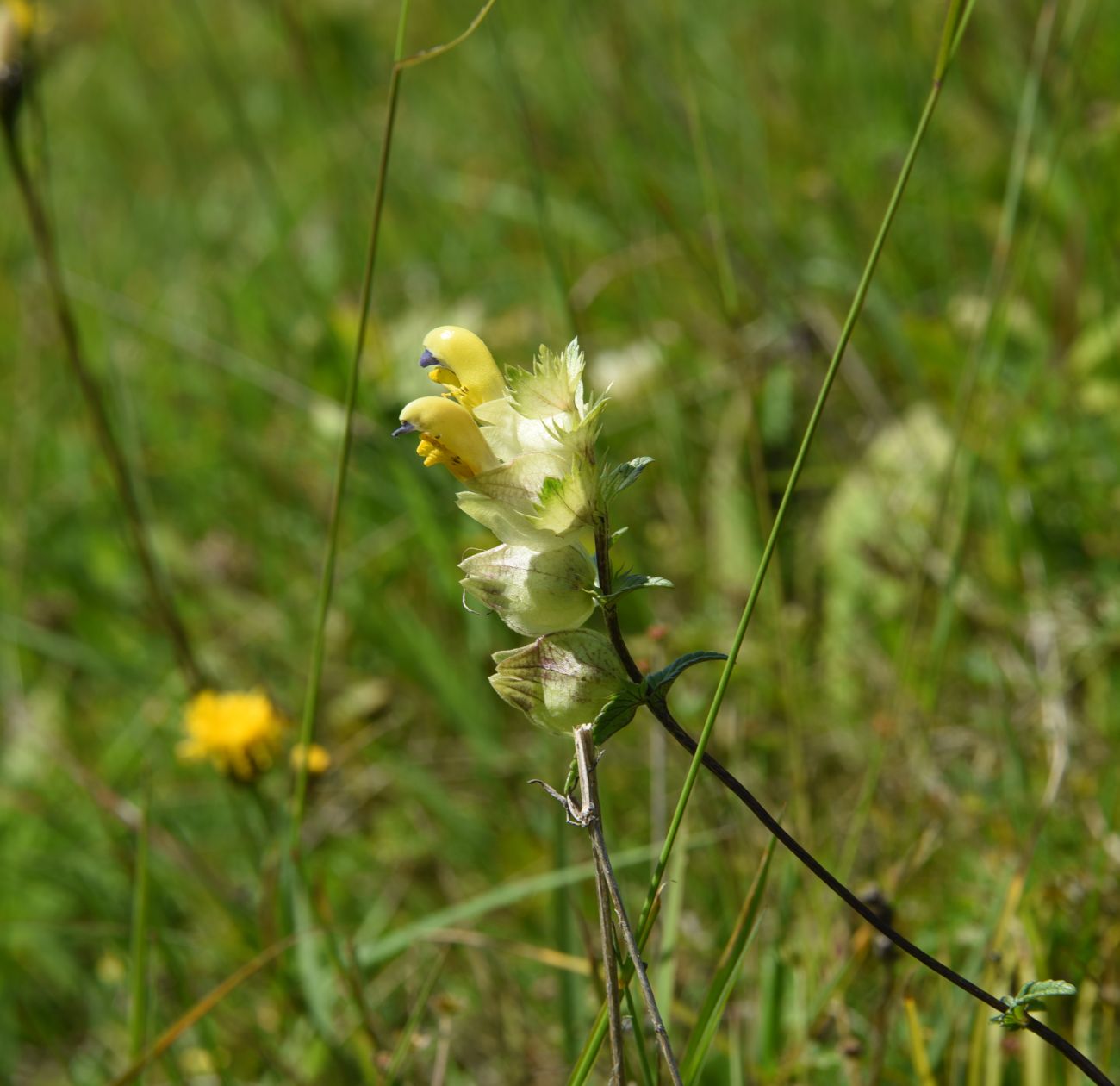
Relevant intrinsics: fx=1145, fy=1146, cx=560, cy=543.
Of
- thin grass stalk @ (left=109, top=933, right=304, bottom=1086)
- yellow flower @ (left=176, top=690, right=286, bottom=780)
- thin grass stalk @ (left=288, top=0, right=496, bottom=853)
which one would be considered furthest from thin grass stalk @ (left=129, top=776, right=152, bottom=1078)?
yellow flower @ (left=176, top=690, right=286, bottom=780)

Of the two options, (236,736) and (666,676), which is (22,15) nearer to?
(236,736)

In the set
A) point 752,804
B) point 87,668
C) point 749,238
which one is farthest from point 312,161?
point 752,804

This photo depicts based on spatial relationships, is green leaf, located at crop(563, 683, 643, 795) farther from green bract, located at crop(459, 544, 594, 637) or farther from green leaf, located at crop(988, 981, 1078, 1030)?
green leaf, located at crop(988, 981, 1078, 1030)

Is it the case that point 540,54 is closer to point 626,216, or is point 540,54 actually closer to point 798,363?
point 626,216

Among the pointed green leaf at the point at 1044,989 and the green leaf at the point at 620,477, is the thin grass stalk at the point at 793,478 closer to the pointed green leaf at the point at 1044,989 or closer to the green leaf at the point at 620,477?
the green leaf at the point at 620,477

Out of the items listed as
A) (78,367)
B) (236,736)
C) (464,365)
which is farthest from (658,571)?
(464,365)

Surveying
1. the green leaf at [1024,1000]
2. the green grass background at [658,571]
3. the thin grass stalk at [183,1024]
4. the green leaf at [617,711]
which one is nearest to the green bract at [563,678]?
the green leaf at [617,711]
